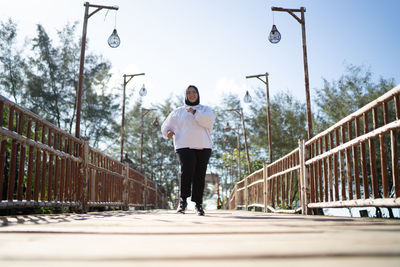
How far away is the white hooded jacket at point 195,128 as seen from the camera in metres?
5.09

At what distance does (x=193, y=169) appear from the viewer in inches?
204

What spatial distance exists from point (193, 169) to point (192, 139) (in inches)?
15.8

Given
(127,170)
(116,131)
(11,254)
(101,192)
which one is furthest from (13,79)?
(11,254)

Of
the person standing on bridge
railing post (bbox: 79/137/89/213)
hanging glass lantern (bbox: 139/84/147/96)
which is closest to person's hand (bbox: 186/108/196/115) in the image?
the person standing on bridge

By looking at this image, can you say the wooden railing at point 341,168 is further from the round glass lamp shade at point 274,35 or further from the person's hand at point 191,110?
the round glass lamp shade at point 274,35

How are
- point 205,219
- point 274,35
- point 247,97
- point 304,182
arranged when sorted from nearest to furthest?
1. point 205,219
2. point 304,182
3. point 274,35
4. point 247,97

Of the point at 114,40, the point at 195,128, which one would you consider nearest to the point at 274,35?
the point at 114,40

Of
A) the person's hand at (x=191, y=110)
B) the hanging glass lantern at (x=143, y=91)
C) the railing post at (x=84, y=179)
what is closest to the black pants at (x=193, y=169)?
the person's hand at (x=191, y=110)

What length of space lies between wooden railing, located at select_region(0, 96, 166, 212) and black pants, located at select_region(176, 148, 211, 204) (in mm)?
1583

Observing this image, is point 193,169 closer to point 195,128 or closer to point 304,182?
point 195,128

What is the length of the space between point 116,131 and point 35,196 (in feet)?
84.2

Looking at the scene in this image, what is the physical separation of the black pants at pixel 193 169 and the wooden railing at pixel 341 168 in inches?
62.1

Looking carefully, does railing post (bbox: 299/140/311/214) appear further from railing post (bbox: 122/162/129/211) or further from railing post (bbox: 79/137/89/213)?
railing post (bbox: 122/162/129/211)

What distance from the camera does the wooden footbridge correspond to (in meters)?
1.01
